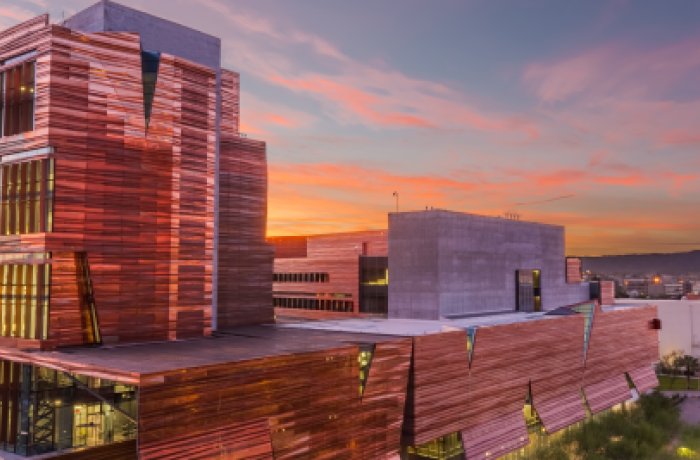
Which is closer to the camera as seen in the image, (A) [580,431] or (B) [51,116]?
(B) [51,116]

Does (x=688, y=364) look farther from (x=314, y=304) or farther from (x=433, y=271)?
(x=314, y=304)

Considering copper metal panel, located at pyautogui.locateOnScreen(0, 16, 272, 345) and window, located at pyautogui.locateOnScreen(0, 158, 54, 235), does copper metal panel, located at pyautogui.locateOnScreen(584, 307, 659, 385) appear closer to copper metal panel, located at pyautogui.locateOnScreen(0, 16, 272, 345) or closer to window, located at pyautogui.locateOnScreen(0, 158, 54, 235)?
copper metal panel, located at pyautogui.locateOnScreen(0, 16, 272, 345)

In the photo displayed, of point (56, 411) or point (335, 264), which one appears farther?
point (335, 264)

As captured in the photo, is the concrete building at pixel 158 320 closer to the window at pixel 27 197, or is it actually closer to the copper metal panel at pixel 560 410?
the window at pixel 27 197

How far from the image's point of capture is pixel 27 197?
30.7m

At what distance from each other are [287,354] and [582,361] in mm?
35057

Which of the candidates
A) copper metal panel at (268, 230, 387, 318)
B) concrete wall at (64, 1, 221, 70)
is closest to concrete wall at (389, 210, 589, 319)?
copper metal panel at (268, 230, 387, 318)

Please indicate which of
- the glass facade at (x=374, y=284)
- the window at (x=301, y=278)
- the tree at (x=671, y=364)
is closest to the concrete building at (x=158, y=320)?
A: the glass facade at (x=374, y=284)

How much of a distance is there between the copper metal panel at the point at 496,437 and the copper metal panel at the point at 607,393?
541 inches

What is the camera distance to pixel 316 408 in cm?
2792

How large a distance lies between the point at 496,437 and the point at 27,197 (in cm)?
3190

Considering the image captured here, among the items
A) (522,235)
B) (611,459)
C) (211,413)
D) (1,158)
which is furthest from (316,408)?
(522,235)

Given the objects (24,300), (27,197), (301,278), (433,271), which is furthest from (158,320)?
(301,278)

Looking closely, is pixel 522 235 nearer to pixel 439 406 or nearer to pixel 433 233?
pixel 433 233
